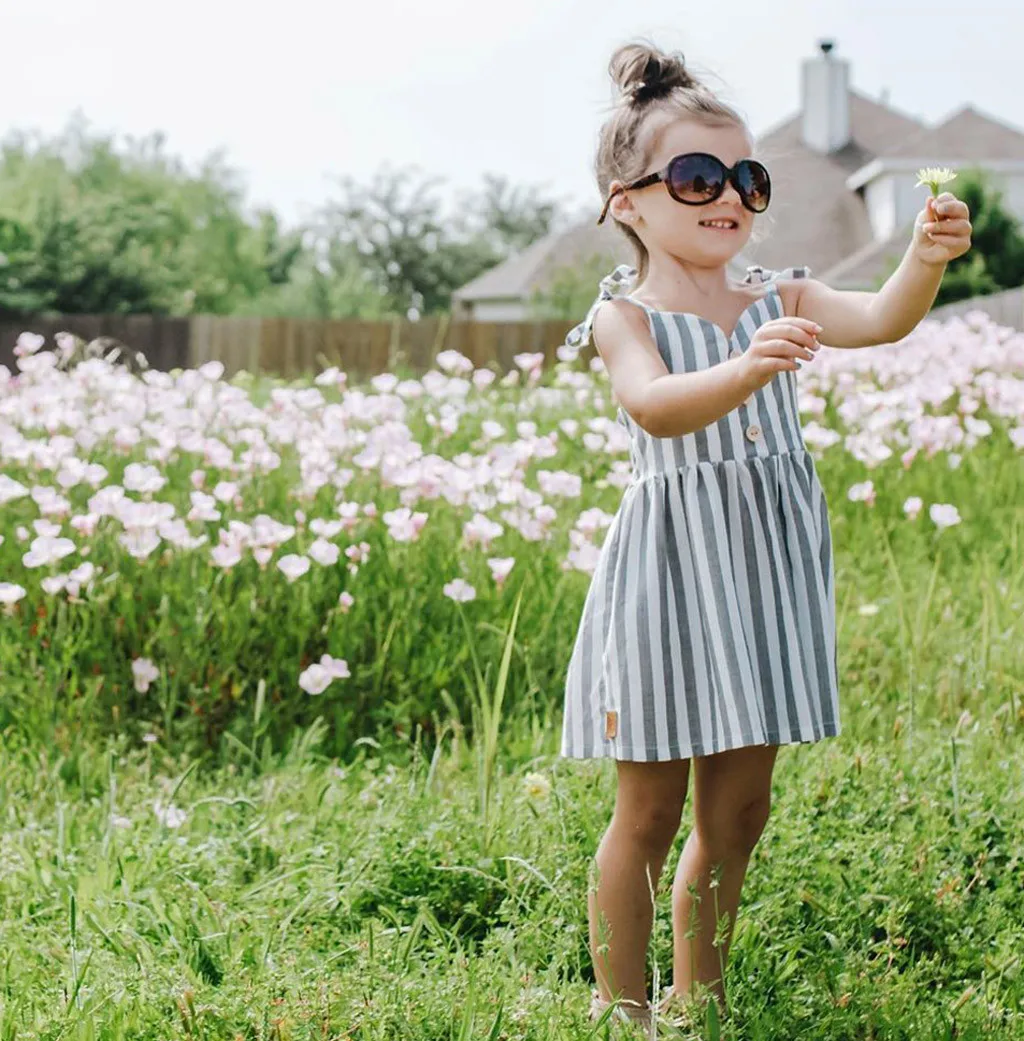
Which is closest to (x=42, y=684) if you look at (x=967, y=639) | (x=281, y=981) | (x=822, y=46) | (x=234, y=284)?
(x=281, y=981)

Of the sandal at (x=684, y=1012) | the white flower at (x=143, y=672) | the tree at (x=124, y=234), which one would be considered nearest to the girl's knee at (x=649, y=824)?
the sandal at (x=684, y=1012)

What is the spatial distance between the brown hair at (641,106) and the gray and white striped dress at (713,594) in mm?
220

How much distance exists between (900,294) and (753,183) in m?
0.28

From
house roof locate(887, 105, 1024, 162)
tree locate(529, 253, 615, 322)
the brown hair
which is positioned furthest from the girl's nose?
house roof locate(887, 105, 1024, 162)

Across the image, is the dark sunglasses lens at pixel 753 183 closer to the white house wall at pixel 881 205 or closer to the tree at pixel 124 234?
the tree at pixel 124 234

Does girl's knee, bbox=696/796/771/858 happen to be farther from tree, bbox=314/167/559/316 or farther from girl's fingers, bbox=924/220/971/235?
tree, bbox=314/167/559/316

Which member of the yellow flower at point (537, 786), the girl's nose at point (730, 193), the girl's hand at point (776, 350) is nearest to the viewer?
the girl's hand at point (776, 350)

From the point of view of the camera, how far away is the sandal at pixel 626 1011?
2238 millimetres

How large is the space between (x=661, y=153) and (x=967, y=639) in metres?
2.35

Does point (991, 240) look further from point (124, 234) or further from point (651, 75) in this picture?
point (651, 75)

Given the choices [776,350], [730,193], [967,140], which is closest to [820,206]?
[967,140]

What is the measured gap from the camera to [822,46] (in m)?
34.0

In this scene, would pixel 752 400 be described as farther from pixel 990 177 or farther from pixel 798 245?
pixel 798 245

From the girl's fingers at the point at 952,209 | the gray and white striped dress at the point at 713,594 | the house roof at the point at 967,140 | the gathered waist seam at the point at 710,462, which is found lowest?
the gray and white striped dress at the point at 713,594
